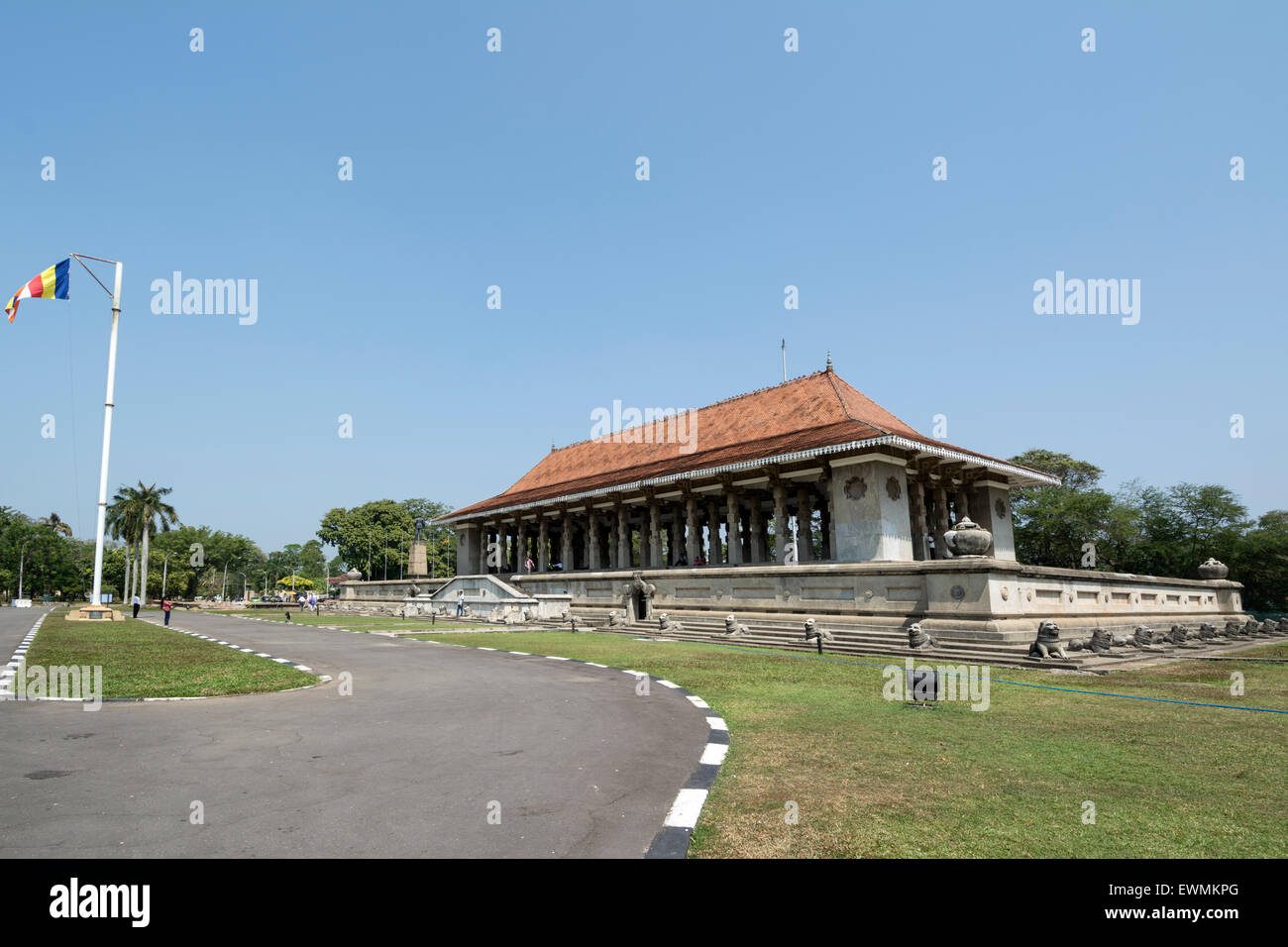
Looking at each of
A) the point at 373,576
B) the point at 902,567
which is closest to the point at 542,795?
the point at 902,567

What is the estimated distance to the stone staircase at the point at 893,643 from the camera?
15.5 meters

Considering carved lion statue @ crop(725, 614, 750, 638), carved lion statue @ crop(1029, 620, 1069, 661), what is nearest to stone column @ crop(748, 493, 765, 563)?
carved lion statue @ crop(725, 614, 750, 638)

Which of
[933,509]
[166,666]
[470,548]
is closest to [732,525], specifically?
[933,509]

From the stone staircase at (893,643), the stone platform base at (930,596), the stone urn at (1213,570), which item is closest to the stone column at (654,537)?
the stone platform base at (930,596)

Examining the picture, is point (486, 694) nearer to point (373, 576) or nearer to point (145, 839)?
point (145, 839)

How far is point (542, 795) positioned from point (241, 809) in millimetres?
1958

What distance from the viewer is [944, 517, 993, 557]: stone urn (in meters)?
18.3

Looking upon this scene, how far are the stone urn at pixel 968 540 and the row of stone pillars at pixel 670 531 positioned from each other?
782 cm

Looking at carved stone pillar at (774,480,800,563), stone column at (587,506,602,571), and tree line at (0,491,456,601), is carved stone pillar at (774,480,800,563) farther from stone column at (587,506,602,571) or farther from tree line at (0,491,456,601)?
tree line at (0,491,456,601)

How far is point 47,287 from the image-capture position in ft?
84.2

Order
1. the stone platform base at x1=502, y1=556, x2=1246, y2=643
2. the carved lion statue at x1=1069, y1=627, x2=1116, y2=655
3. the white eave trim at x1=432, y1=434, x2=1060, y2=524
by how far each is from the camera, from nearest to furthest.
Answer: the carved lion statue at x1=1069, y1=627, x2=1116, y2=655
the stone platform base at x1=502, y1=556, x2=1246, y2=643
the white eave trim at x1=432, y1=434, x2=1060, y2=524

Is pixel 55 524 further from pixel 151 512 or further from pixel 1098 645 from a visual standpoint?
pixel 1098 645

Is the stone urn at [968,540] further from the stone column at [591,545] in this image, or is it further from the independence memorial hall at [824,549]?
the stone column at [591,545]

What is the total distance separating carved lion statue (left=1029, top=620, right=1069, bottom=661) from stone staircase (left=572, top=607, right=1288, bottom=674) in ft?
0.71
